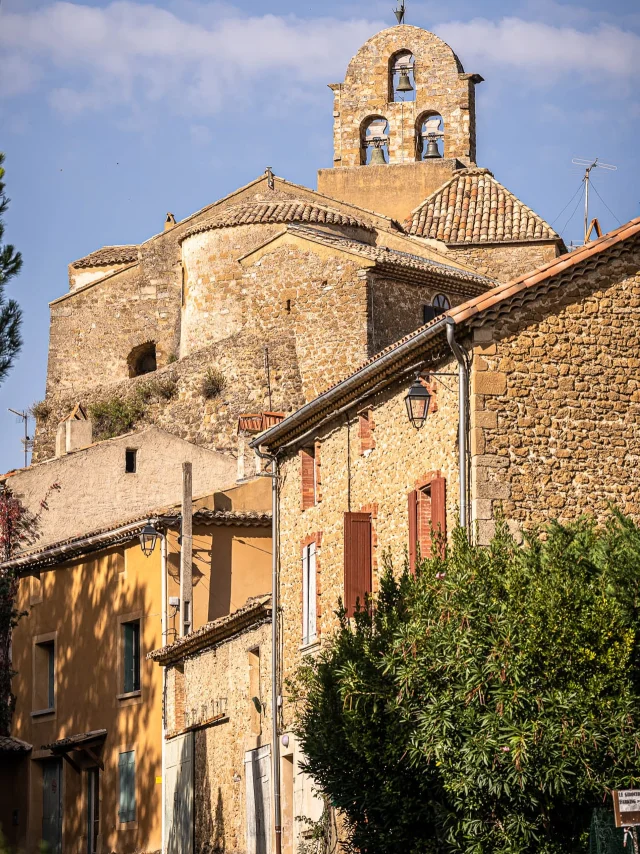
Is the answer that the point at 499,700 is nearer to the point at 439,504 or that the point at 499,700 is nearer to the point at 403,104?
the point at 439,504

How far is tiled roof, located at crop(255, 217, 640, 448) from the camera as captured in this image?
2002cm

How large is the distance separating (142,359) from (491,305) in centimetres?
2885

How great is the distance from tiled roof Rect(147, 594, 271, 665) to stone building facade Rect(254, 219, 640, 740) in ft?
11.5

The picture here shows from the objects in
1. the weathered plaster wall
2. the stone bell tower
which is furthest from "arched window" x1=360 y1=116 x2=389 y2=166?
the weathered plaster wall

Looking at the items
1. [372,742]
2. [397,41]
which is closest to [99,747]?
[372,742]

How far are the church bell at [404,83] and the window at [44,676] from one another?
24.4 m

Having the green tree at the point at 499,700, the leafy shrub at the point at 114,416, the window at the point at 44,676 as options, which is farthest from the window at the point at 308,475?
the leafy shrub at the point at 114,416

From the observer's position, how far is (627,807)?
1497cm

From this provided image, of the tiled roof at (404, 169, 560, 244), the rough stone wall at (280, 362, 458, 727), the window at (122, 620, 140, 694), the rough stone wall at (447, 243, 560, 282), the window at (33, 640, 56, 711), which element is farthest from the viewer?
the tiled roof at (404, 169, 560, 244)

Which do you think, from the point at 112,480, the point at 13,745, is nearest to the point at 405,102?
the point at 112,480

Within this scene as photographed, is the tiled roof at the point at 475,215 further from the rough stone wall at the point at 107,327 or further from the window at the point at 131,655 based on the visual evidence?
the window at the point at 131,655

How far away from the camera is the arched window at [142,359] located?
47.5m

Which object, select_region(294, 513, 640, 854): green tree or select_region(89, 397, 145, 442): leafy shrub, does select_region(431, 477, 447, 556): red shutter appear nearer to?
select_region(294, 513, 640, 854): green tree

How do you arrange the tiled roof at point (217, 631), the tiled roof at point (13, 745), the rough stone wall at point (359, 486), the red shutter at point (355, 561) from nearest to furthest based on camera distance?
the rough stone wall at point (359, 486) → the red shutter at point (355, 561) → the tiled roof at point (217, 631) → the tiled roof at point (13, 745)
